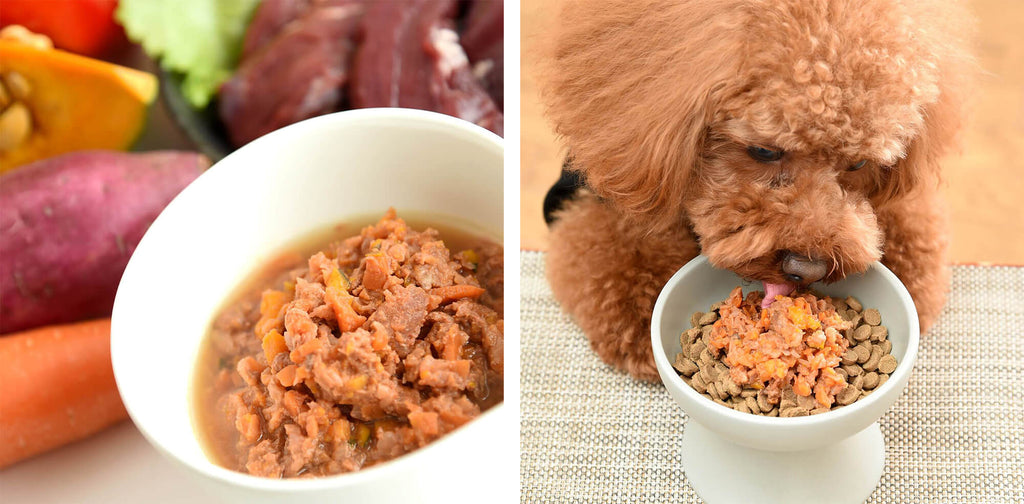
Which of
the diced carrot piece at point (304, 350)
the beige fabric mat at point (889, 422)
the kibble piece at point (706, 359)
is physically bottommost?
the beige fabric mat at point (889, 422)

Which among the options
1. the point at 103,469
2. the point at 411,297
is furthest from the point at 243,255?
the point at 103,469

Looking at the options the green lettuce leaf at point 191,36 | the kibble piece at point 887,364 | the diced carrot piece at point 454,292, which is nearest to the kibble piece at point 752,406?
the kibble piece at point 887,364

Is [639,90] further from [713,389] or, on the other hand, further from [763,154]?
[713,389]

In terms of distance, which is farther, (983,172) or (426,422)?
(983,172)

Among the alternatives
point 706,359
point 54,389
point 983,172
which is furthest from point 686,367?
point 983,172

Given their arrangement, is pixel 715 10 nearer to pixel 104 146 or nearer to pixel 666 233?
pixel 666 233

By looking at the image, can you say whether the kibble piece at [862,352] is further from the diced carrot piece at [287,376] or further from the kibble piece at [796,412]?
the diced carrot piece at [287,376]
